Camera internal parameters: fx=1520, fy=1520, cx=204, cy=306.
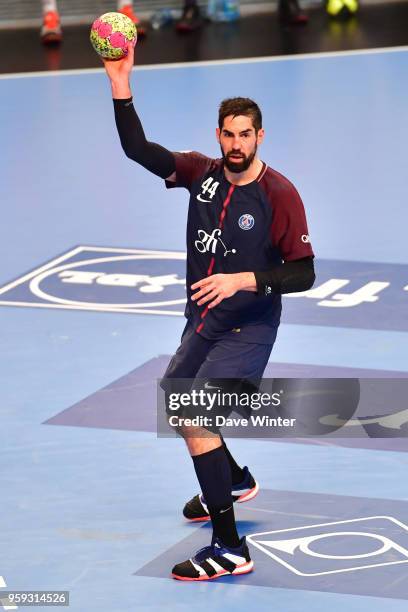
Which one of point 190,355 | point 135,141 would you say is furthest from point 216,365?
point 135,141

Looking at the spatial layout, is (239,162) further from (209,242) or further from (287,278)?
(287,278)

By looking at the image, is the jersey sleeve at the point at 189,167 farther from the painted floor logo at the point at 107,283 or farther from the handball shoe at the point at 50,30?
the handball shoe at the point at 50,30

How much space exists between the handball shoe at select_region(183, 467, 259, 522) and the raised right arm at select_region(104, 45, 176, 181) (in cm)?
167

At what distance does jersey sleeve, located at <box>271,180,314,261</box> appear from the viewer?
6941 millimetres

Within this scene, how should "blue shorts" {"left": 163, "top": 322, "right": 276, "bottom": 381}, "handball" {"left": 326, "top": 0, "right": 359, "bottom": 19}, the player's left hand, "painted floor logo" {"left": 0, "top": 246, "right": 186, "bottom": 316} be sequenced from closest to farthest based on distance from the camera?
the player's left hand → "blue shorts" {"left": 163, "top": 322, "right": 276, "bottom": 381} → "painted floor logo" {"left": 0, "top": 246, "right": 186, "bottom": 316} → "handball" {"left": 326, "top": 0, "right": 359, "bottom": 19}

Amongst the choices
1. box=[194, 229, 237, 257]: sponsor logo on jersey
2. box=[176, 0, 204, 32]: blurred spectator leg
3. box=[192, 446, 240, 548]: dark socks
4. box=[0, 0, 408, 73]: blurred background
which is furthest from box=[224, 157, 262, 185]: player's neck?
box=[176, 0, 204, 32]: blurred spectator leg

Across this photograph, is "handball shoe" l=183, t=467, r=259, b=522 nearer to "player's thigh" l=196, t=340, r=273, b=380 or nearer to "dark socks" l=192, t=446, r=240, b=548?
"dark socks" l=192, t=446, r=240, b=548

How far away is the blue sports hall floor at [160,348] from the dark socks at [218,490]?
24 cm

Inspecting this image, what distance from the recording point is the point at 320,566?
7.00m

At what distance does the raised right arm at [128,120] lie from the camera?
709 centimetres

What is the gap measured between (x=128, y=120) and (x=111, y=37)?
15.4 inches

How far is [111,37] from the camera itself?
23.0 feet

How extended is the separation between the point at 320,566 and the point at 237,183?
5.95ft

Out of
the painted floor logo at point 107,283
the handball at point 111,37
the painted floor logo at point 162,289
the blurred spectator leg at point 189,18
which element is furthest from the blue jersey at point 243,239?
the blurred spectator leg at point 189,18
